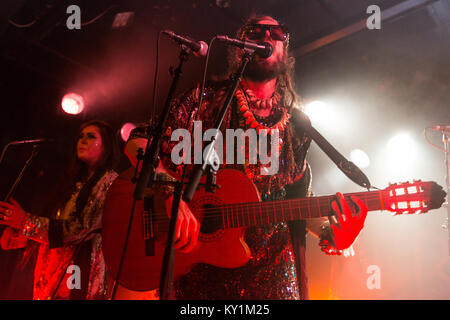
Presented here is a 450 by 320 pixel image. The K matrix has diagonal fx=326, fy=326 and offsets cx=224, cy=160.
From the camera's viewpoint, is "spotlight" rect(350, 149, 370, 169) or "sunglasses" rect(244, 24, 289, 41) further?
"spotlight" rect(350, 149, 370, 169)

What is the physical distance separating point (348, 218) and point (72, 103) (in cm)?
517

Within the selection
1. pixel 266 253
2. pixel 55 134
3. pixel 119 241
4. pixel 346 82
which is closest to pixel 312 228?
pixel 266 253

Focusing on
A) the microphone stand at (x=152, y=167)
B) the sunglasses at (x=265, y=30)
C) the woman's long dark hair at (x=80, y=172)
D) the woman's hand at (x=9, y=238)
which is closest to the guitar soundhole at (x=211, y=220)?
the microphone stand at (x=152, y=167)

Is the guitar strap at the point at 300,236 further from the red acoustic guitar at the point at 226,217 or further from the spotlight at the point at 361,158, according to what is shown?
the spotlight at the point at 361,158

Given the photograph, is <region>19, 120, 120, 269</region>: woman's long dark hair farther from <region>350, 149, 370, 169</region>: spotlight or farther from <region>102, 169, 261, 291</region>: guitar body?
<region>350, 149, 370, 169</region>: spotlight

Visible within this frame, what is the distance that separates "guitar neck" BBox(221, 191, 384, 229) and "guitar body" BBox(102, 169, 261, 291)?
0.04m

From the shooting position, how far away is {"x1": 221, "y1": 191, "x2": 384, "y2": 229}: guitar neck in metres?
1.88

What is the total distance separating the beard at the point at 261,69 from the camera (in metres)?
2.36

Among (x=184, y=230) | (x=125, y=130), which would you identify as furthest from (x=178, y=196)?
(x=125, y=130)

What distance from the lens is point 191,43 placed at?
1.68 meters

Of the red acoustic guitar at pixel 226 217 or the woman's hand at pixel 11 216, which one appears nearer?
the red acoustic guitar at pixel 226 217

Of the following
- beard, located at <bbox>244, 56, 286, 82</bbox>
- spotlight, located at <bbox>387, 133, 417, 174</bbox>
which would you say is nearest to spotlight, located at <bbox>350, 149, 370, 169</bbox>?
spotlight, located at <bbox>387, 133, 417, 174</bbox>

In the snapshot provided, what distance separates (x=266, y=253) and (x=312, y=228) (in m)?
0.54

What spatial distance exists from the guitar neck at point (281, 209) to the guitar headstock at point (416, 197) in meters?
0.08
